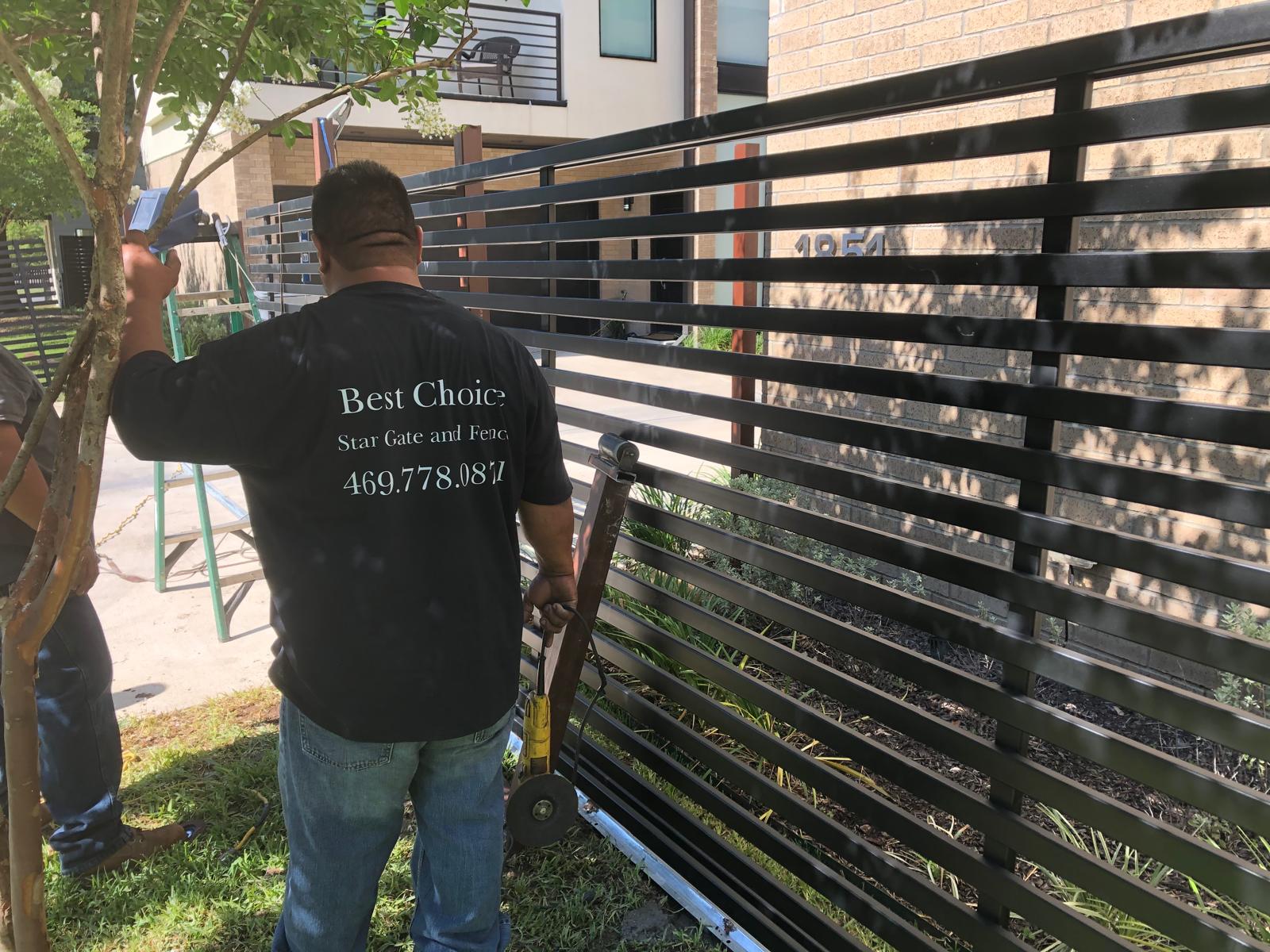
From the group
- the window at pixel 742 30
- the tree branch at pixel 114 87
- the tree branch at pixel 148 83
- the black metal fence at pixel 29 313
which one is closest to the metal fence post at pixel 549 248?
the tree branch at pixel 148 83

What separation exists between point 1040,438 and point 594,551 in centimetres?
146

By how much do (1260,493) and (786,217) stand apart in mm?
1317

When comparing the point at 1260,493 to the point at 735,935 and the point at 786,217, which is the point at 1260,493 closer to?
the point at 786,217

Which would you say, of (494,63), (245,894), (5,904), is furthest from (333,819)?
(494,63)

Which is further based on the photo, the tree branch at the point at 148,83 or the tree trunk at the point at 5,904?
the tree trunk at the point at 5,904

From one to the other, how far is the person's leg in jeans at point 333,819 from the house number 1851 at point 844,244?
398 centimetres

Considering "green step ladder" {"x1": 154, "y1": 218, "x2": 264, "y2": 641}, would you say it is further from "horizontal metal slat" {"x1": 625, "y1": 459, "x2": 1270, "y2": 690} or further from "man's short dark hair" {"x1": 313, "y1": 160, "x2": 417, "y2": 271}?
"horizontal metal slat" {"x1": 625, "y1": 459, "x2": 1270, "y2": 690}

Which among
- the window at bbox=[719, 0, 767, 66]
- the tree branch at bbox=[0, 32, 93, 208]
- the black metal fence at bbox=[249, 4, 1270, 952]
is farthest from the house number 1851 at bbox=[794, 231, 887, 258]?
the window at bbox=[719, 0, 767, 66]

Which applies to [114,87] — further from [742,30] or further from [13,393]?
[742,30]

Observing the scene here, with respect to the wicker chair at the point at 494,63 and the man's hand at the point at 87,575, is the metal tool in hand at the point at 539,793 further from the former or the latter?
the wicker chair at the point at 494,63

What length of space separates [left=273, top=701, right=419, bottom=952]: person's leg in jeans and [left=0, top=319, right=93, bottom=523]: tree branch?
76 cm

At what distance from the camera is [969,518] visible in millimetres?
2123

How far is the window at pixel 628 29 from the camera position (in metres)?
19.0

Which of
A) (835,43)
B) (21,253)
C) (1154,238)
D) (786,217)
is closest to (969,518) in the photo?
(786,217)
